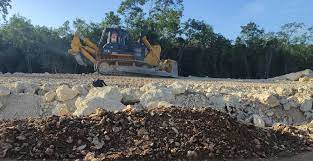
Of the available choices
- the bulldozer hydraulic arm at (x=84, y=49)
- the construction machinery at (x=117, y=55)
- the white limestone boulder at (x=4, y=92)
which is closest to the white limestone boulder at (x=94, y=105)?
the white limestone boulder at (x=4, y=92)

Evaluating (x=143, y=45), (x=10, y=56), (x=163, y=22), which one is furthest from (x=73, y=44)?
(x=163, y=22)

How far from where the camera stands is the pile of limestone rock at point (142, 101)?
10625 millimetres

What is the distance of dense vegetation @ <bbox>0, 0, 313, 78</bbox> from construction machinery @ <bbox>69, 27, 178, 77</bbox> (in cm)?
853

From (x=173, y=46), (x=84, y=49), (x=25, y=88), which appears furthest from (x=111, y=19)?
(x=25, y=88)

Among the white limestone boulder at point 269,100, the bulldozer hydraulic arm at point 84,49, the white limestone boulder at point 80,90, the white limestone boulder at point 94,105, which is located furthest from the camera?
the bulldozer hydraulic arm at point 84,49

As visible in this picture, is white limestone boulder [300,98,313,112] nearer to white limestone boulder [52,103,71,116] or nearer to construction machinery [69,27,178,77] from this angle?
white limestone boulder [52,103,71,116]

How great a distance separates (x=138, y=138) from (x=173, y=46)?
3199cm

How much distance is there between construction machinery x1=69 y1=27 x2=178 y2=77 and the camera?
2298cm

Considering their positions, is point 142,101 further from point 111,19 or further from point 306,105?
point 111,19

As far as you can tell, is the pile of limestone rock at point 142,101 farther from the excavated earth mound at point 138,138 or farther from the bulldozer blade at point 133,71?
the bulldozer blade at point 133,71

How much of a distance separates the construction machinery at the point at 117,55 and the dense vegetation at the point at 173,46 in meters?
8.53

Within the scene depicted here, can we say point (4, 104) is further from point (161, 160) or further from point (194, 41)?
point (194, 41)

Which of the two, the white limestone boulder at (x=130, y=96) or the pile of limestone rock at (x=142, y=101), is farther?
the white limestone boulder at (x=130, y=96)

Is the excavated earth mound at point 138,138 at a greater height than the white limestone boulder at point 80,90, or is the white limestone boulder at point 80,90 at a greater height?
the white limestone boulder at point 80,90
